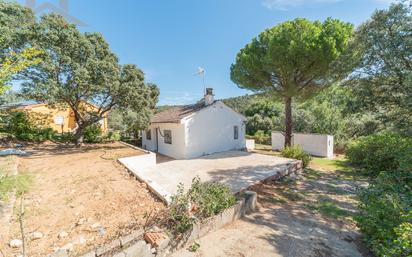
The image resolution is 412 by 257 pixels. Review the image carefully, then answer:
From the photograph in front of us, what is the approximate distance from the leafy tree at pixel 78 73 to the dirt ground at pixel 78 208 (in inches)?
234

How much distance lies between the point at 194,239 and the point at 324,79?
13.1 m

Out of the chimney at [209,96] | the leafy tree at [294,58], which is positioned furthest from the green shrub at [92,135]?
the leafy tree at [294,58]

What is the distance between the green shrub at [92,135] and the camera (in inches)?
768

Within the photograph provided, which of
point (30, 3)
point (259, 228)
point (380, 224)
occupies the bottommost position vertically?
point (259, 228)

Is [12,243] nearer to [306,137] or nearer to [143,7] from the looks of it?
[143,7]

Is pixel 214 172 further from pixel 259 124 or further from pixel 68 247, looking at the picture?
pixel 259 124

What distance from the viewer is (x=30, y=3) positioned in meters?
13.7

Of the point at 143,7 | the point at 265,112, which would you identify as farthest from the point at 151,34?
the point at 265,112

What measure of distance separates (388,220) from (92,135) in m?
21.8

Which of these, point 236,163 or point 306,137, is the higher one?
point 306,137

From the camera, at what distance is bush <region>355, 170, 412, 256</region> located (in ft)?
9.55

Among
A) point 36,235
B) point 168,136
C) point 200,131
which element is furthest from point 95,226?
point 168,136

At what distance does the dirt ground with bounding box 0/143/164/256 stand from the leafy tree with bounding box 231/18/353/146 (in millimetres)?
10808

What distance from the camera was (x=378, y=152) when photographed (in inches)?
432
